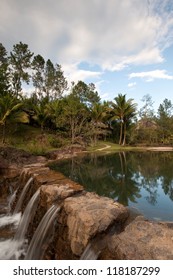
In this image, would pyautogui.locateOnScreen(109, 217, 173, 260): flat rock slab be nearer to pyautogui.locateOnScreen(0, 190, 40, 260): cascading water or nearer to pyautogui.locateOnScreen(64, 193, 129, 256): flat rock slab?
pyautogui.locateOnScreen(64, 193, 129, 256): flat rock slab

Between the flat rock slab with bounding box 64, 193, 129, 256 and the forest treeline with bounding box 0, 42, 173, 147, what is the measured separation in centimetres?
1804

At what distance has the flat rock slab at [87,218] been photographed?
457cm

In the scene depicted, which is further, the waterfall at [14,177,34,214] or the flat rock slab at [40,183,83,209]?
the waterfall at [14,177,34,214]

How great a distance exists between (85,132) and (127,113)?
9.52 metres

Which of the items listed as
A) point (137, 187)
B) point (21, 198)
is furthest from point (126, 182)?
point (21, 198)

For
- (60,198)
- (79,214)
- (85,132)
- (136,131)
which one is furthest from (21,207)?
(136,131)

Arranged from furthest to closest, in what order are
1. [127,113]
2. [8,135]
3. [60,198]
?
[127,113]
[8,135]
[60,198]

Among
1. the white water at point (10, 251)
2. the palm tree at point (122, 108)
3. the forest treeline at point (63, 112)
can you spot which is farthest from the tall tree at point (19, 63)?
the white water at point (10, 251)

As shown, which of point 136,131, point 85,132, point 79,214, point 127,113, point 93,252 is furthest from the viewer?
point 136,131

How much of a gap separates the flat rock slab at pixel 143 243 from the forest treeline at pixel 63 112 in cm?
1948

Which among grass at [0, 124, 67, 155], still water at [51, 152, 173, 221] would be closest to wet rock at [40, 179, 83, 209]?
still water at [51, 152, 173, 221]

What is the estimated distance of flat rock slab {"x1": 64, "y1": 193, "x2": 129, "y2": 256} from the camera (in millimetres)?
4570
